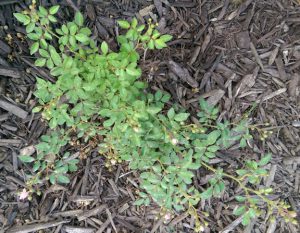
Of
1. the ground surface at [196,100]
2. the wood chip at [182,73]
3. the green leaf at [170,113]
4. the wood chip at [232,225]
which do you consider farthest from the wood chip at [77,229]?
the wood chip at [182,73]

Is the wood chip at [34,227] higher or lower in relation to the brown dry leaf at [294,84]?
lower

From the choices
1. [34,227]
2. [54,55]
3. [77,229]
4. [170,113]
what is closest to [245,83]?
[170,113]

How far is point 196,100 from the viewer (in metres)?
2.45

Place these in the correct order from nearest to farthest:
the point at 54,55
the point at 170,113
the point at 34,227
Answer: the point at 54,55, the point at 170,113, the point at 34,227

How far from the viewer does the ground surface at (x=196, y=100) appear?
245 centimetres

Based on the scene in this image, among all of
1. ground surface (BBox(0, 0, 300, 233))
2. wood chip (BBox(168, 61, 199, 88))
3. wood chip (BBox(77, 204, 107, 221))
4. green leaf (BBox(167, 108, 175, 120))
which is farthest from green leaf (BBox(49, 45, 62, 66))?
wood chip (BBox(77, 204, 107, 221))

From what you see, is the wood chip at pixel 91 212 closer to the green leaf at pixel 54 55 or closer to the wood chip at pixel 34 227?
the wood chip at pixel 34 227

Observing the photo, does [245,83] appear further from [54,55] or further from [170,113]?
→ [54,55]

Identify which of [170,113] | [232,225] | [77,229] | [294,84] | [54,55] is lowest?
[232,225]

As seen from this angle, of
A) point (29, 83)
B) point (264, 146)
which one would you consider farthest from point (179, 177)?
point (29, 83)

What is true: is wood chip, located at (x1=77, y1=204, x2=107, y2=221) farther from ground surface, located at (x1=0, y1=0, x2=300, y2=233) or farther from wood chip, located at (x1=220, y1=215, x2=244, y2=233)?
wood chip, located at (x1=220, y1=215, x2=244, y2=233)

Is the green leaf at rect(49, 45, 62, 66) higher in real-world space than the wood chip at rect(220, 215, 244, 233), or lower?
higher

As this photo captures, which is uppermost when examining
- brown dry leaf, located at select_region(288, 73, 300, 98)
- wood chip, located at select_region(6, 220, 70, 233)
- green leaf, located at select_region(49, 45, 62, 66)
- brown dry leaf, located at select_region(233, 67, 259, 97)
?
green leaf, located at select_region(49, 45, 62, 66)

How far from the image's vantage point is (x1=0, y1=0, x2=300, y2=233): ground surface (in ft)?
8.02
